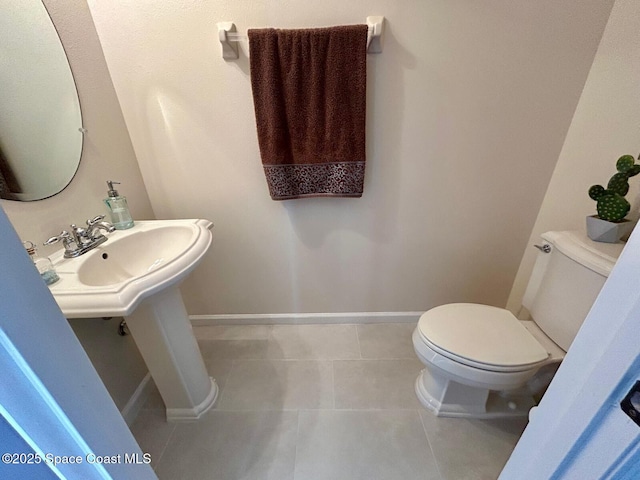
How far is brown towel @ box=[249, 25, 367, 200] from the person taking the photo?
1015mm

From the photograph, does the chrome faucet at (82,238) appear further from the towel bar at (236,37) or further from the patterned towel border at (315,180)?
the towel bar at (236,37)

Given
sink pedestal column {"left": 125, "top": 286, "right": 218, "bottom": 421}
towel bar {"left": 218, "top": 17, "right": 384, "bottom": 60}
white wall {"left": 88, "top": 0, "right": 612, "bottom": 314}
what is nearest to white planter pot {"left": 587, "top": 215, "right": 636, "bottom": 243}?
white wall {"left": 88, "top": 0, "right": 612, "bottom": 314}

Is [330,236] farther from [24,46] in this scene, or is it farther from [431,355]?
[24,46]

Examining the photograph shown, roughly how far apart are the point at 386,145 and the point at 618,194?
819 millimetres

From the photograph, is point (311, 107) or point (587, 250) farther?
point (311, 107)

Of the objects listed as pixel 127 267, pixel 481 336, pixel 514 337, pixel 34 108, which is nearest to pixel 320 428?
pixel 481 336

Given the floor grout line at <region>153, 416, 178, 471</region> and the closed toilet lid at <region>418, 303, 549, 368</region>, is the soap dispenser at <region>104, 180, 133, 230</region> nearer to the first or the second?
the floor grout line at <region>153, 416, 178, 471</region>

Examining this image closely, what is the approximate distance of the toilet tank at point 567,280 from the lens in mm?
862

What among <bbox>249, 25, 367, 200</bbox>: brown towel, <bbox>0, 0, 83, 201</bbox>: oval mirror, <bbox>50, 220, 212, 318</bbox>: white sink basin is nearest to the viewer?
<bbox>50, 220, 212, 318</bbox>: white sink basin

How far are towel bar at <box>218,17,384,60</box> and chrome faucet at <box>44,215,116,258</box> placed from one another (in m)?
0.83

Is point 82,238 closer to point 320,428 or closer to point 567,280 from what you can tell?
point 320,428

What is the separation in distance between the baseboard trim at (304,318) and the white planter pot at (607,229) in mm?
937

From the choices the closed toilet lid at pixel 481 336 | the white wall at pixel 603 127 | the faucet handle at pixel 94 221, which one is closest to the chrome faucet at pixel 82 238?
the faucet handle at pixel 94 221

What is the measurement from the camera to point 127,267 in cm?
101
